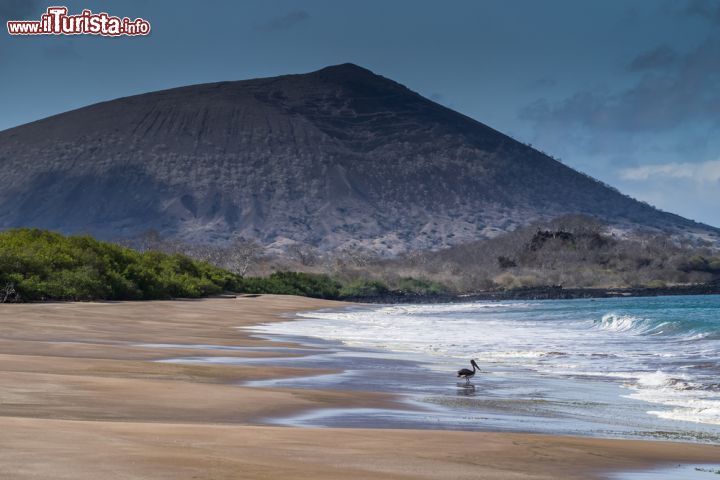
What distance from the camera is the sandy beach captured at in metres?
8.25

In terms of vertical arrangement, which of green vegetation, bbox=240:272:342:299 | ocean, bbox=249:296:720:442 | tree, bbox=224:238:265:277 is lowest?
ocean, bbox=249:296:720:442

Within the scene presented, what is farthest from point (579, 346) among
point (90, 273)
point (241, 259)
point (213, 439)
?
point (241, 259)

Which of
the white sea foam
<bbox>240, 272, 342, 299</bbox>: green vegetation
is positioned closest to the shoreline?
<bbox>240, 272, 342, 299</bbox>: green vegetation

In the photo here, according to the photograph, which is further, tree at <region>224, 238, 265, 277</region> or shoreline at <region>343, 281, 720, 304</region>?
tree at <region>224, 238, 265, 277</region>

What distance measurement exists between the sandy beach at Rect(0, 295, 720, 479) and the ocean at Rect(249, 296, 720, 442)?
1.14 meters

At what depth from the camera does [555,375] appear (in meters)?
20.2

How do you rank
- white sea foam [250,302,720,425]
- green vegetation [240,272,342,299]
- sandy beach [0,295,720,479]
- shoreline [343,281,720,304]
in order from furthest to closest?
shoreline [343,281,720,304] < green vegetation [240,272,342,299] < white sea foam [250,302,720,425] < sandy beach [0,295,720,479]

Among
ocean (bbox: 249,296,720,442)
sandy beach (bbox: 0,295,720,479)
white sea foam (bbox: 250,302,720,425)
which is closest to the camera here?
sandy beach (bbox: 0,295,720,479)

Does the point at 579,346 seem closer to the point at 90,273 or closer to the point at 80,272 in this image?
the point at 80,272

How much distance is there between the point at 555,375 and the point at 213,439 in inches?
456

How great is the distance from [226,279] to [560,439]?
6534 centimetres

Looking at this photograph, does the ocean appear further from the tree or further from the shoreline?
the tree

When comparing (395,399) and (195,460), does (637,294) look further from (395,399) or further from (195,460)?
(195,460)

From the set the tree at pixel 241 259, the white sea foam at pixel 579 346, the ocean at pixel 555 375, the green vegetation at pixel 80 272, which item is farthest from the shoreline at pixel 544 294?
the ocean at pixel 555 375
